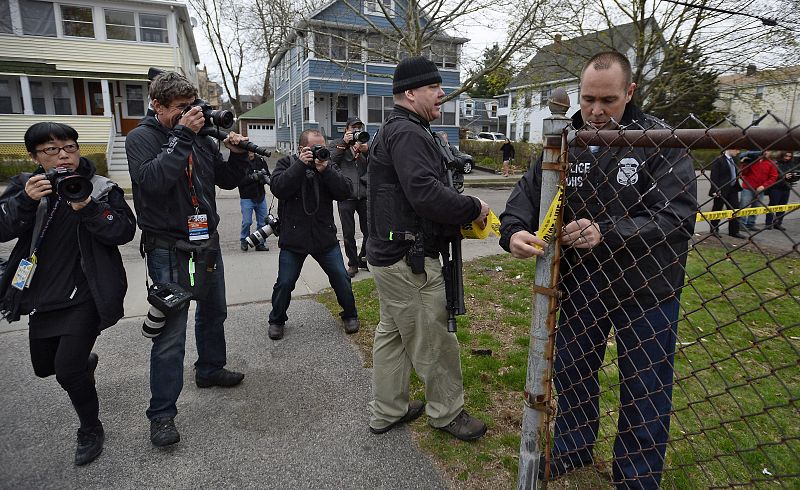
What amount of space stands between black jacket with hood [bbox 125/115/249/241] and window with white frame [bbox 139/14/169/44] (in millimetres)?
21659

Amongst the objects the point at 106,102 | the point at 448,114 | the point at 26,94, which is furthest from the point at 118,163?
the point at 448,114

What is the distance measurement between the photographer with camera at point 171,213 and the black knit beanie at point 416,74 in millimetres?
1216

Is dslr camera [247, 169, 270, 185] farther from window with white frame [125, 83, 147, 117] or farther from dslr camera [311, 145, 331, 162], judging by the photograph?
window with white frame [125, 83, 147, 117]

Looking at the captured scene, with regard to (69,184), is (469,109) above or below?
above

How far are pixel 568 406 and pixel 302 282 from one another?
169 inches

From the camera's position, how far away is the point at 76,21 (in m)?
20.0

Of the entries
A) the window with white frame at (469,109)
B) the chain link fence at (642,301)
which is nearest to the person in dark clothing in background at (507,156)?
the chain link fence at (642,301)

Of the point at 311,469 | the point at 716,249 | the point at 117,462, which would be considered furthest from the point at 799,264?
the point at 117,462

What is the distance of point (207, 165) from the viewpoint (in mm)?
3285

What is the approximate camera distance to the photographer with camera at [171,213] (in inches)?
111

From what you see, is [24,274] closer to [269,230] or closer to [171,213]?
[171,213]

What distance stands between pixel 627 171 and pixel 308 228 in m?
3.07

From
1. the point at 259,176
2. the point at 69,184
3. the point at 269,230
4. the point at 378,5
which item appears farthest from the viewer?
the point at 378,5

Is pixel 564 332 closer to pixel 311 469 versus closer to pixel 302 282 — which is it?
pixel 311 469
